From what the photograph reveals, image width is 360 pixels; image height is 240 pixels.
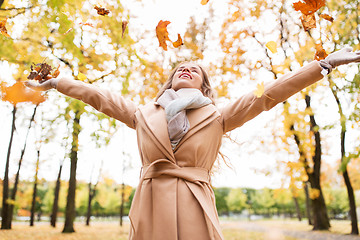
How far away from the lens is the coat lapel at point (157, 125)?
6.02 feet

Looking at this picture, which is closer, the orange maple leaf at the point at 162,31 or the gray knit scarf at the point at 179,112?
the gray knit scarf at the point at 179,112

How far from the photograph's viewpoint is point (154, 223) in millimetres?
1759

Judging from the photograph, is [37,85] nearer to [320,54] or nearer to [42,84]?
[42,84]

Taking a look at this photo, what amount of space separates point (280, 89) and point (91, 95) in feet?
4.05

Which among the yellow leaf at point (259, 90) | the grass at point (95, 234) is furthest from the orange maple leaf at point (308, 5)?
the grass at point (95, 234)

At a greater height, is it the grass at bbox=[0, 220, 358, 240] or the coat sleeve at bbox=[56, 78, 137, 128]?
the coat sleeve at bbox=[56, 78, 137, 128]

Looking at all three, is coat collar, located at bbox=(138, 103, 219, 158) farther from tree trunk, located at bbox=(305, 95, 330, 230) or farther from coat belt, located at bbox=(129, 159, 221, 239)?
tree trunk, located at bbox=(305, 95, 330, 230)

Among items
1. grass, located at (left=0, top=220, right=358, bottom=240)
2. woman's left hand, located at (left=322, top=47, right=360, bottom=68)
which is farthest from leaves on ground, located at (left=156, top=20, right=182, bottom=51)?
grass, located at (left=0, top=220, right=358, bottom=240)

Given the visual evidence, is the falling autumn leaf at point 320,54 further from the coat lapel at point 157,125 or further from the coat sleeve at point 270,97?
the coat lapel at point 157,125

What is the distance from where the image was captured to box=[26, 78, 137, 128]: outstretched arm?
81.5 inches

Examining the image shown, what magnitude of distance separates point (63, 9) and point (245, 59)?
589 cm

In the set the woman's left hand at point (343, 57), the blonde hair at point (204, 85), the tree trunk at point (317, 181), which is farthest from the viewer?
the tree trunk at point (317, 181)

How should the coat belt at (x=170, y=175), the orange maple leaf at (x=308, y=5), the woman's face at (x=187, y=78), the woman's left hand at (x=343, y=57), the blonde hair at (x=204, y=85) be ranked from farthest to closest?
1. the blonde hair at (x=204, y=85)
2. the woman's face at (x=187, y=78)
3. the orange maple leaf at (x=308, y=5)
4. the coat belt at (x=170, y=175)
5. the woman's left hand at (x=343, y=57)

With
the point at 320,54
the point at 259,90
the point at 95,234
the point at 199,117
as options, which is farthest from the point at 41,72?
the point at 95,234
